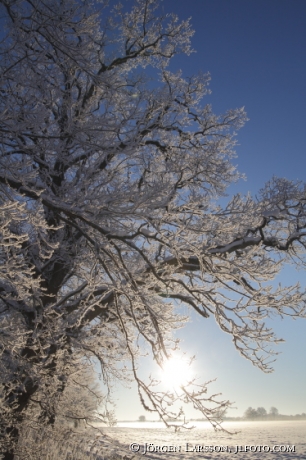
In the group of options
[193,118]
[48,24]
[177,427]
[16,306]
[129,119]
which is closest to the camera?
[48,24]

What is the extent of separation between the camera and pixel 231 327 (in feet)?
13.1

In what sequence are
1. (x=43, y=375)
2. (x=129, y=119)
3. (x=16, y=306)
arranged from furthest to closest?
1. (x=16, y=306)
2. (x=43, y=375)
3. (x=129, y=119)

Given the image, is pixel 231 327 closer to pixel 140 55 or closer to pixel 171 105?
pixel 171 105

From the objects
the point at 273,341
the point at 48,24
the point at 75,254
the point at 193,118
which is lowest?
the point at 273,341

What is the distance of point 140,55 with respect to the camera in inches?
307

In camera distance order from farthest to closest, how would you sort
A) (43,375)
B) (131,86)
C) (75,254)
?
(131,86) → (75,254) → (43,375)

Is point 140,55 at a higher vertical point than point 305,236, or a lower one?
higher

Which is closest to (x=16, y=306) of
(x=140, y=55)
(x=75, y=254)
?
(x=75, y=254)

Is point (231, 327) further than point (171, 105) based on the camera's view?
No

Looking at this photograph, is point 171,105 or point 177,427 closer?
point 177,427

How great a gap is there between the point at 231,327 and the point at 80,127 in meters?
3.02

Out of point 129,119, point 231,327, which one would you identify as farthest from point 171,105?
point 231,327

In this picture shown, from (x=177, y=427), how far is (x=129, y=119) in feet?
11.7

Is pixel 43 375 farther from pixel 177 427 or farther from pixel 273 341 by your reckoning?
pixel 273 341
